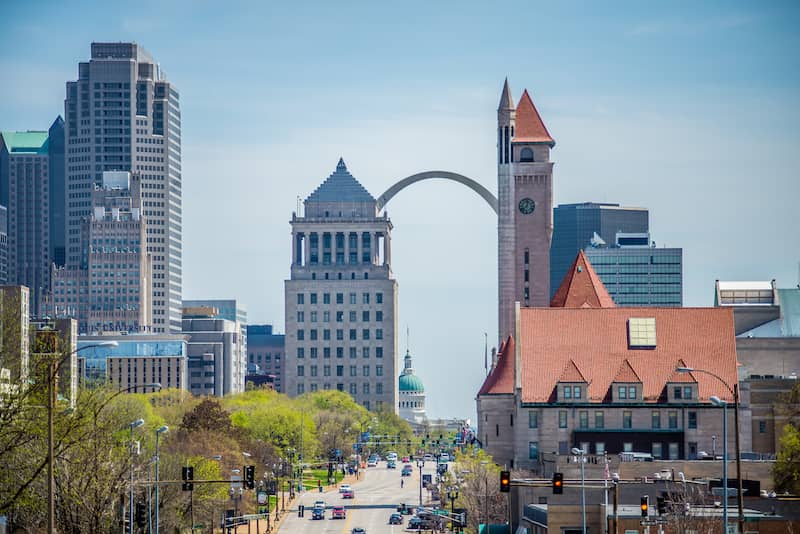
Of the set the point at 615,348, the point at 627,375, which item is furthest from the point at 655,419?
the point at 615,348

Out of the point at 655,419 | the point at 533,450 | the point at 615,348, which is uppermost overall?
the point at 615,348

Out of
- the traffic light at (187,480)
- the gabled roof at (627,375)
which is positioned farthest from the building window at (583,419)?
the traffic light at (187,480)

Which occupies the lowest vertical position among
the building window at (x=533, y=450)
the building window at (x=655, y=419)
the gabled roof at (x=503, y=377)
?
the building window at (x=533, y=450)

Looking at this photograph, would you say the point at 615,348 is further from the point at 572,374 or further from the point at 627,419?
the point at 627,419

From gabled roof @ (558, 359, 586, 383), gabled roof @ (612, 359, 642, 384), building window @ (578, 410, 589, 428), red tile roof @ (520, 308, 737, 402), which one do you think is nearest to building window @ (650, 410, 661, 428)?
red tile roof @ (520, 308, 737, 402)

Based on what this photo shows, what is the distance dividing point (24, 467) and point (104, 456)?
1257cm

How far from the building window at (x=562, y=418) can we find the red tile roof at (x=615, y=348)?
5.65 feet

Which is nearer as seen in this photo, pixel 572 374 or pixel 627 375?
pixel 572 374

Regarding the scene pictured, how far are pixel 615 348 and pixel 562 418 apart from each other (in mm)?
8259

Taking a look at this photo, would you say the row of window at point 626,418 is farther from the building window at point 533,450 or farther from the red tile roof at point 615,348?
the building window at point 533,450

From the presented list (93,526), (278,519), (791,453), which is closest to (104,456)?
(93,526)

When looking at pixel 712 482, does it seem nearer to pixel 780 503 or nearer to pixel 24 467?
pixel 780 503

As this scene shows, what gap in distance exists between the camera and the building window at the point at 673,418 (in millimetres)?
158250

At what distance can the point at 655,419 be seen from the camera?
158 m
